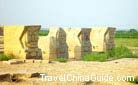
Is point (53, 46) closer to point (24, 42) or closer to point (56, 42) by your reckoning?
point (56, 42)

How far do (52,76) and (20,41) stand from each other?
6.07 m

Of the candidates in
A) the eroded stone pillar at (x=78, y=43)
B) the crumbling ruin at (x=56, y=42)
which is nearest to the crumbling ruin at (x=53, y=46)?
the crumbling ruin at (x=56, y=42)

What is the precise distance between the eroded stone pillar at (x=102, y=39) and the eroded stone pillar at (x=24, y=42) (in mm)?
7719

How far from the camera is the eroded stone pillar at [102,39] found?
21953 mm

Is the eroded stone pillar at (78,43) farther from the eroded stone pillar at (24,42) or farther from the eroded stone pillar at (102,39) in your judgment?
the eroded stone pillar at (24,42)

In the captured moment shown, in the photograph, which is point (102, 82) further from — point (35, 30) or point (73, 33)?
point (73, 33)

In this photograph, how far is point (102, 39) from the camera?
867 inches

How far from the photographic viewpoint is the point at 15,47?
15.0 metres

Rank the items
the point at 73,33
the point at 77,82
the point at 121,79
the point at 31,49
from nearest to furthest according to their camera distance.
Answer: the point at 77,82 → the point at 121,79 → the point at 31,49 → the point at 73,33

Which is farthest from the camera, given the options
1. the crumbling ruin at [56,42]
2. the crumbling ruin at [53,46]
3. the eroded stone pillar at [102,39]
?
the eroded stone pillar at [102,39]

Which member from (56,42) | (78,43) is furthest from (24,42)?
(78,43)

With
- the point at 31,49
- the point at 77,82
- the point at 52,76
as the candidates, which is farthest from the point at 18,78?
the point at 31,49

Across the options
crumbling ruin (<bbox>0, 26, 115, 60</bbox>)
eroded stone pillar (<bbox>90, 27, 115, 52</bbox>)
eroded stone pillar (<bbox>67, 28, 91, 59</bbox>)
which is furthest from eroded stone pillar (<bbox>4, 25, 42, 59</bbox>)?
eroded stone pillar (<bbox>90, 27, 115, 52</bbox>)

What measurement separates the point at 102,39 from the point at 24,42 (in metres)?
8.26
